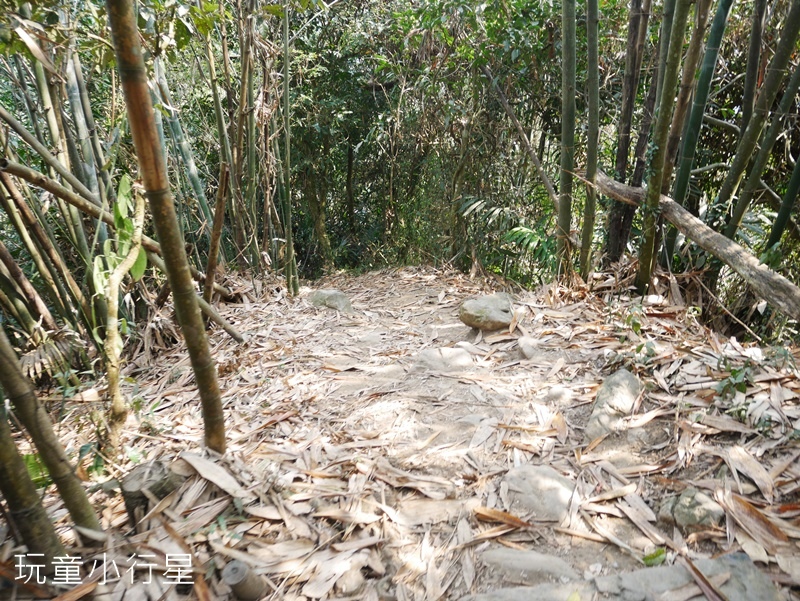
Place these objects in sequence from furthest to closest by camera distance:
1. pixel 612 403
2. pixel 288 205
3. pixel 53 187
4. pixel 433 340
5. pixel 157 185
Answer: pixel 288 205, pixel 433 340, pixel 612 403, pixel 53 187, pixel 157 185

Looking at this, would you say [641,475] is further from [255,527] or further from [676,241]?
[676,241]

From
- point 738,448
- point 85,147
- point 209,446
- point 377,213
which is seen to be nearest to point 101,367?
point 85,147

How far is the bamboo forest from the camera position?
4.08 ft

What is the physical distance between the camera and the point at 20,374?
1.02m

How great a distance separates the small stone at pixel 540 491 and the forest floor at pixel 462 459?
0.02 m

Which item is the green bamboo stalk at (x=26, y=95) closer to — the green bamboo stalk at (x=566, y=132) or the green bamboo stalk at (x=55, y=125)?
the green bamboo stalk at (x=55, y=125)

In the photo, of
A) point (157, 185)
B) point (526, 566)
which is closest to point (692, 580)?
point (526, 566)

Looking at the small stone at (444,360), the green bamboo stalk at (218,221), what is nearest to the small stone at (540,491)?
the small stone at (444,360)

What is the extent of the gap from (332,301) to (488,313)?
1.33 metres

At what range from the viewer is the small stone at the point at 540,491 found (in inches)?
57.5

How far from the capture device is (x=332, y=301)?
3645 millimetres

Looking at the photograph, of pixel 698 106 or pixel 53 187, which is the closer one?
pixel 53 187

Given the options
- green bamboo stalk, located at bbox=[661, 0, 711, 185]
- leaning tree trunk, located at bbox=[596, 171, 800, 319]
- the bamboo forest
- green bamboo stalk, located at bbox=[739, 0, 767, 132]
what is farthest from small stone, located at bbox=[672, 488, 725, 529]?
green bamboo stalk, located at bbox=[739, 0, 767, 132]

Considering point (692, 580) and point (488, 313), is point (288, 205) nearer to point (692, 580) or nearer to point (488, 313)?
point (488, 313)
